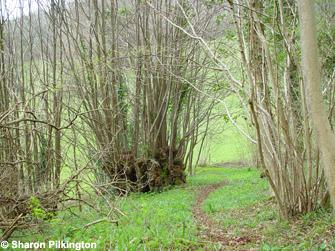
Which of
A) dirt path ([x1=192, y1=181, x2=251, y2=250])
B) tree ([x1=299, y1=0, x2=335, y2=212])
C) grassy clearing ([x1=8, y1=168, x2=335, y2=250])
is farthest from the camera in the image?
dirt path ([x1=192, y1=181, x2=251, y2=250])

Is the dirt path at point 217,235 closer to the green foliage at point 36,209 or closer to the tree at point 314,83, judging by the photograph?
the tree at point 314,83

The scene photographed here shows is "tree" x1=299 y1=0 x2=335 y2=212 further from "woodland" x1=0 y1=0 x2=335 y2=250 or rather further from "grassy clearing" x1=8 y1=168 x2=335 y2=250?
"grassy clearing" x1=8 y1=168 x2=335 y2=250

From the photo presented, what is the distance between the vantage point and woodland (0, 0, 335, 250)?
20.5ft

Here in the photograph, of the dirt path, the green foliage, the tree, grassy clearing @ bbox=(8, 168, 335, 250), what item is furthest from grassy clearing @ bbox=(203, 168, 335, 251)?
the green foliage

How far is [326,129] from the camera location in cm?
535

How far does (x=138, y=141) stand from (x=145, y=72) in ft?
9.62

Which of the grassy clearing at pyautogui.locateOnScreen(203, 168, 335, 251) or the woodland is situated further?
the woodland

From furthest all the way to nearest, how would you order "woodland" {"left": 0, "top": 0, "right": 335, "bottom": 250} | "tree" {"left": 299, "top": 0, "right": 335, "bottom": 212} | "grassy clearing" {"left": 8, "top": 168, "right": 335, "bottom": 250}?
"woodland" {"left": 0, "top": 0, "right": 335, "bottom": 250} < "grassy clearing" {"left": 8, "top": 168, "right": 335, "bottom": 250} < "tree" {"left": 299, "top": 0, "right": 335, "bottom": 212}

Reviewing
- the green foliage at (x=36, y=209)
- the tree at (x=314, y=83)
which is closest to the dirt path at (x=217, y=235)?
the tree at (x=314, y=83)

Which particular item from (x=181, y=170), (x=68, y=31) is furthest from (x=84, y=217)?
(x=181, y=170)

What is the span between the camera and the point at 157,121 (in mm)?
17438

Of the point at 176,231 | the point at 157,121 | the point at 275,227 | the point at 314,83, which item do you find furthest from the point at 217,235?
the point at 157,121

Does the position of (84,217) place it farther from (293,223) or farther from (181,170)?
(181,170)

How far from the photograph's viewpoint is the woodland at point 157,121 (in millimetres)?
6238
